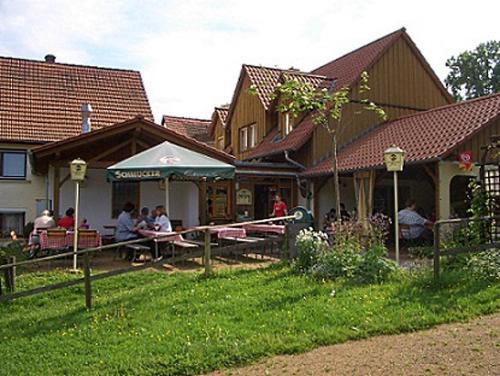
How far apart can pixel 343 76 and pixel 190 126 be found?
14956mm

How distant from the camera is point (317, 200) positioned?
2117 cm

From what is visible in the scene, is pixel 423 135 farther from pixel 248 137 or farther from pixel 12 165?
pixel 12 165

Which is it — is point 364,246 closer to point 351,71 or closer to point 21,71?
point 351,71

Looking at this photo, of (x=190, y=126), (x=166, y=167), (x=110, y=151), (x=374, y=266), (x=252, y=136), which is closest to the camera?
(x=374, y=266)

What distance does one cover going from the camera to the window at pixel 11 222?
20061 millimetres

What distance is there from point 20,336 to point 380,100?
1810 cm

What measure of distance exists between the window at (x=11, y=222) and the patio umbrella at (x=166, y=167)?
903 cm

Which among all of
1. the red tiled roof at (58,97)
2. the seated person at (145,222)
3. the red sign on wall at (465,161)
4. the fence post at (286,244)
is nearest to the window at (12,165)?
the red tiled roof at (58,97)

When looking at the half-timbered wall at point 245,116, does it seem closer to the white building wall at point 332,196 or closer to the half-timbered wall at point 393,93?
the half-timbered wall at point 393,93

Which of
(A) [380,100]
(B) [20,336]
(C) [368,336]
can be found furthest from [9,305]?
(A) [380,100]

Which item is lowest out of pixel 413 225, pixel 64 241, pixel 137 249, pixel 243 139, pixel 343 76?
pixel 137 249

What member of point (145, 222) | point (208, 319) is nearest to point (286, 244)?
point (208, 319)

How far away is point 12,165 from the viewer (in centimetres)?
2008

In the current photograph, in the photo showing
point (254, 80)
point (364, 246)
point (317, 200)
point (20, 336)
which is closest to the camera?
point (20, 336)
